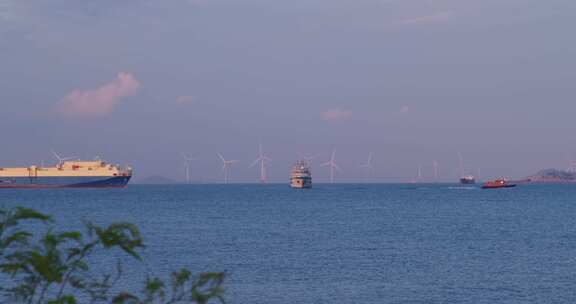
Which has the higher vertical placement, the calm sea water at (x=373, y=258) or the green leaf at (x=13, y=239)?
the green leaf at (x=13, y=239)

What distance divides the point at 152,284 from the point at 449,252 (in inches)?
1631

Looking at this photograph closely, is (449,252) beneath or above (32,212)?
beneath

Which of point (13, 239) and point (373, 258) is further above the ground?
point (13, 239)

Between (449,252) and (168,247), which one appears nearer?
(449,252)

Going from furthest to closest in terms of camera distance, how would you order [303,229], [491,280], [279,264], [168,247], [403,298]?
[303,229] → [168,247] → [279,264] → [491,280] → [403,298]

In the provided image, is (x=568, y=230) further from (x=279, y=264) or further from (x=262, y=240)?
(x=279, y=264)

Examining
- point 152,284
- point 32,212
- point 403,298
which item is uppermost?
point 32,212

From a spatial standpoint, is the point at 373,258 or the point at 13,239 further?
the point at 373,258

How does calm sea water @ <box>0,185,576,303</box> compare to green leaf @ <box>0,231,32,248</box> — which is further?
calm sea water @ <box>0,185,576,303</box>

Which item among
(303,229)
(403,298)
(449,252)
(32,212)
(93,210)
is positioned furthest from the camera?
(93,210)

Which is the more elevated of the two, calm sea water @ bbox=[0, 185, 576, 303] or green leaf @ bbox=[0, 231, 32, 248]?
green leaf @ bbox=[0, 231, 32, 248]

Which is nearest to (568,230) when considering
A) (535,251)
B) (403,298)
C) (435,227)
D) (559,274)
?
(435,227)

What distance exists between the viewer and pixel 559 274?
3838cm

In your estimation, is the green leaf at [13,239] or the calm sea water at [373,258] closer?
the green leaf at [13,239]
